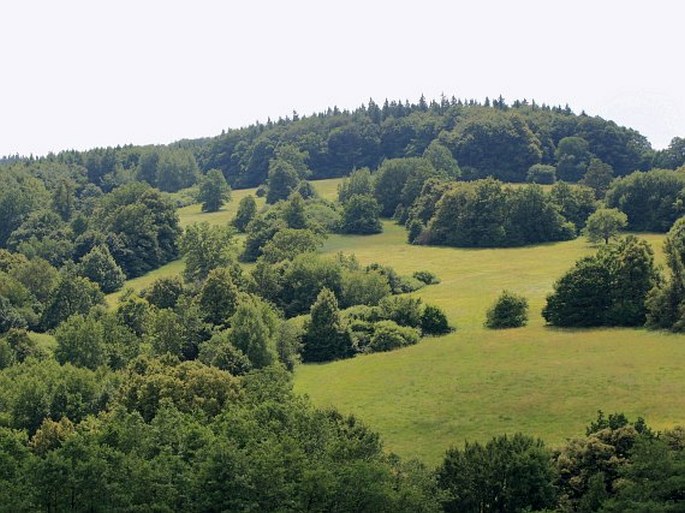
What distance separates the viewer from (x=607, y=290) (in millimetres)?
85312

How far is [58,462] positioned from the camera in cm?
4266

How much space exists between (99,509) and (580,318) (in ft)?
183

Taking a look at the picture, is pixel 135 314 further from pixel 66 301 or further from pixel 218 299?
pixel 66 301

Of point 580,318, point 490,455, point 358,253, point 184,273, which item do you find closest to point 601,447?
point 490,455

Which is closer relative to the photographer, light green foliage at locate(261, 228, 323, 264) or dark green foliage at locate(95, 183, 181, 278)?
light green foliage at locate(261, 228, 323, 264)

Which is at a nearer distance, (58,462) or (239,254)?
(58,462)

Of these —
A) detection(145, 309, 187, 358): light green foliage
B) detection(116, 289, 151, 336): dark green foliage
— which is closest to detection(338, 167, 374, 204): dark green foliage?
detection(116, 289, 151, 336): dark green foliage

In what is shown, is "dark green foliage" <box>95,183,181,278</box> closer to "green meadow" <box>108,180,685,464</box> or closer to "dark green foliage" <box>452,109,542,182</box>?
"green meadow" <box>108,180,685,464</box>

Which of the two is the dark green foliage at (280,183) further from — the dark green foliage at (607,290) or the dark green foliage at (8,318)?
the dark green foliage at (607,290)

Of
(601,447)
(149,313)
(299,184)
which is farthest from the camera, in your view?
(299,184)

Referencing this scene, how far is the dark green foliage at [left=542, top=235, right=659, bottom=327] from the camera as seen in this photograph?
83.9 meters

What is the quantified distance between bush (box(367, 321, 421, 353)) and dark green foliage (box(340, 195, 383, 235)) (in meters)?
70.2

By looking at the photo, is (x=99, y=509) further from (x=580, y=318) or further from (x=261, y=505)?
(x=580, y=318)

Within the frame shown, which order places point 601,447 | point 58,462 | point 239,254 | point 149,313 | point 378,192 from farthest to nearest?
point 378,192 < point 239,254 < point 149,313 < point 601,447 < point 58,462
